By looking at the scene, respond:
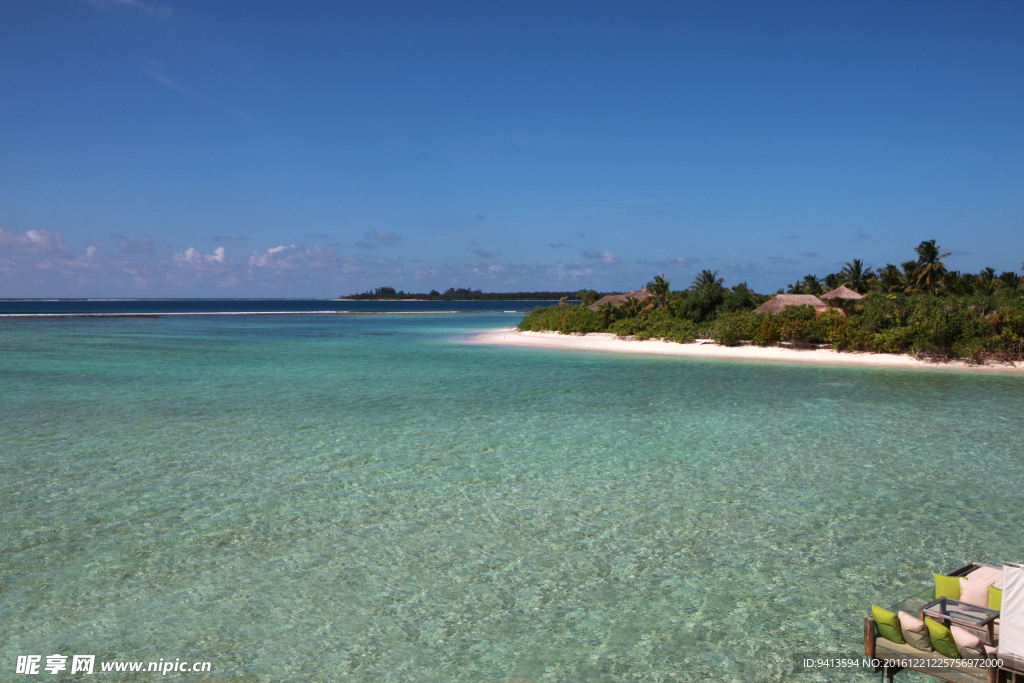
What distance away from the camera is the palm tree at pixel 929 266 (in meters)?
57.0

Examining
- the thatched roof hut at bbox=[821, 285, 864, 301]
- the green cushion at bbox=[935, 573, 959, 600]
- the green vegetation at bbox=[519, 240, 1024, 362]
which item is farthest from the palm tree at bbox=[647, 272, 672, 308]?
the green cushion at bbox=[935, 573, 959, 600]

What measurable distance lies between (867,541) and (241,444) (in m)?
11.4

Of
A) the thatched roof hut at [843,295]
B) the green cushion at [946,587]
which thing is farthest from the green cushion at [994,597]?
the thatched roof hut at [843,295]

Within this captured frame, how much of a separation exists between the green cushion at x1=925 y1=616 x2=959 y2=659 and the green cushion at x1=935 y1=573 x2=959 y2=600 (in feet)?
2.19

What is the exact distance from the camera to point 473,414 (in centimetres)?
1739

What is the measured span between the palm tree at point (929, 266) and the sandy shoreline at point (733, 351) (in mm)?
29873

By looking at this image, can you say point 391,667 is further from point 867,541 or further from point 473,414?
point 473,414

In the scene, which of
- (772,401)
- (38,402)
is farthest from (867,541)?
(38,402)

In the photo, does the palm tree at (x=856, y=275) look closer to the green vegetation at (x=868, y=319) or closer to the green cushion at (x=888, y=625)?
the green vegetation at (x=868, y=319)

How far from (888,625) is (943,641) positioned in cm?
32

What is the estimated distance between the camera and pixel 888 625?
4582 millimetres

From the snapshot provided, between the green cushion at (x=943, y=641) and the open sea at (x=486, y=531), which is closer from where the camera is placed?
the green cushion at (x=943, y=641)

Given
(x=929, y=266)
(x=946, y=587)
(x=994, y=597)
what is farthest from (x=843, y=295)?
(x=994, y=597)

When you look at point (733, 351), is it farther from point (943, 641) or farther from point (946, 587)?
point (943, 641)
